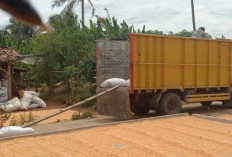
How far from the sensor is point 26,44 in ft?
65.1

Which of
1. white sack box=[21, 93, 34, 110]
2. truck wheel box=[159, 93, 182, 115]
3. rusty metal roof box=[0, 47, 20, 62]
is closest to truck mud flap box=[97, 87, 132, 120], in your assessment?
truck wheel box=[159, 93, 182, 115]

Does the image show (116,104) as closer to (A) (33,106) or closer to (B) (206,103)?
(B) (206,103)

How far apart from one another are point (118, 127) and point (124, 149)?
1.93 metres

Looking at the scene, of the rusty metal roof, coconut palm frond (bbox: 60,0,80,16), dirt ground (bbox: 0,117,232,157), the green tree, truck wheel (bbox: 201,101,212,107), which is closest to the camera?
the green tree

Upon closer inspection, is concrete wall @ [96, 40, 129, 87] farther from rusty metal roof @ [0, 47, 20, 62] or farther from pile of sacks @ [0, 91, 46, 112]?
rusty metal roof @ [0, 47, 20, 62]

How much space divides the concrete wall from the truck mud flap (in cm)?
145

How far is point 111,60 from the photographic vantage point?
37.4 feet

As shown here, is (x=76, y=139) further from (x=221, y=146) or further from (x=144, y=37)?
(x=144, y=37)

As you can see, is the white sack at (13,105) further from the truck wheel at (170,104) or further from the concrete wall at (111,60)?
the truck wheel at (170,104)

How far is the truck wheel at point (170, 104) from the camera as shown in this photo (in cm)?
992

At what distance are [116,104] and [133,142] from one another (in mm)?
3342

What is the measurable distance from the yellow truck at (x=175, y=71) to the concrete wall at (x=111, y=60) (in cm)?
142

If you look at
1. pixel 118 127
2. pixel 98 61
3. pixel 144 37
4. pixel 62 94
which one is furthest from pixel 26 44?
pixel 118 127

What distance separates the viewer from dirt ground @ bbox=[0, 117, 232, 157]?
5.62 meters
